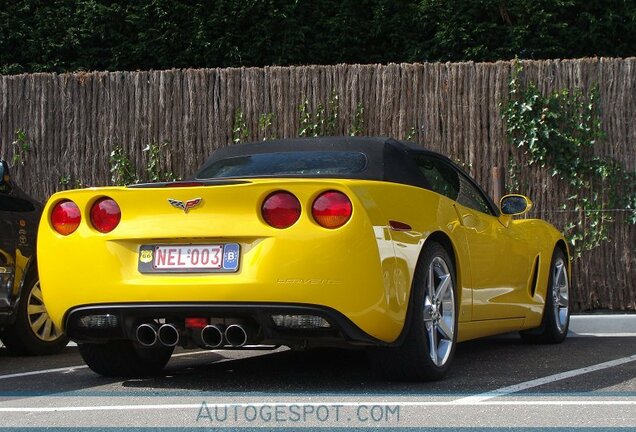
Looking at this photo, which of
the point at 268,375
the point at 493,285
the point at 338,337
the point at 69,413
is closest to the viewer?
the point at 69,413

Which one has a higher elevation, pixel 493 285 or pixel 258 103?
pixel 258 103

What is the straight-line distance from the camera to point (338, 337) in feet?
20.4

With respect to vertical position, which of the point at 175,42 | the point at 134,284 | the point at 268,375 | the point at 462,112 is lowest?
the point at 268,375

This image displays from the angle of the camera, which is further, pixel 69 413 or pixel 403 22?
pixel 403 22

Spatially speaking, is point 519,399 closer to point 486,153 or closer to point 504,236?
point 504,236

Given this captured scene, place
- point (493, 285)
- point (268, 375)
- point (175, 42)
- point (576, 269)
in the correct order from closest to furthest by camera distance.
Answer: point (268, 375)
point (493, 285)
point (576, 269)
point (175, 42)

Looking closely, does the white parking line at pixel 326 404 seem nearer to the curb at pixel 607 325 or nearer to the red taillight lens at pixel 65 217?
the red taillight lens at pixel 65 217

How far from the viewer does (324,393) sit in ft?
20.8

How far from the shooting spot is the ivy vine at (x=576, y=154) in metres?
11.0

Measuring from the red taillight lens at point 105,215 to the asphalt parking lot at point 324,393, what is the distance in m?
0.87

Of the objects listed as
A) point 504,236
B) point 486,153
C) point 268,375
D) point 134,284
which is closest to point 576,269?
point 486,153

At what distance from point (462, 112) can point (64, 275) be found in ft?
18.0

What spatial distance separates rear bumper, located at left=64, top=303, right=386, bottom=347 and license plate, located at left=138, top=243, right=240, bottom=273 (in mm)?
179
